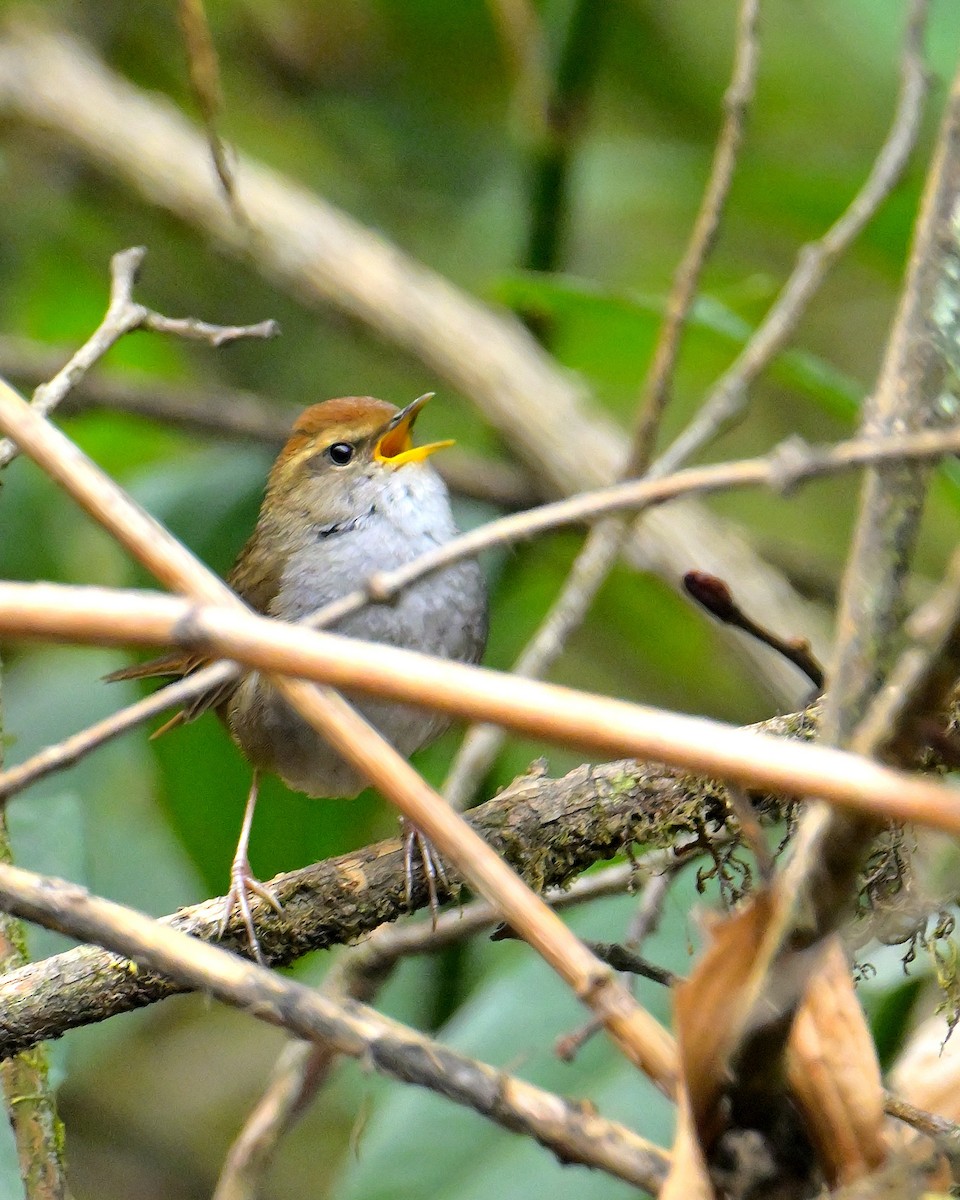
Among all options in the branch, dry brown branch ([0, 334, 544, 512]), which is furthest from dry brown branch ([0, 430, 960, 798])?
dry brown branch ([0, 334, 544, 512])

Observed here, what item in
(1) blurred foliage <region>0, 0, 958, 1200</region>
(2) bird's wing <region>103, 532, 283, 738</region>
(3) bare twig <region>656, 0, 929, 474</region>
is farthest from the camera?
(1) blurred foliage <region>0, 0, 958, 1200</region>

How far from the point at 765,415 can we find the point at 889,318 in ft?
2.18

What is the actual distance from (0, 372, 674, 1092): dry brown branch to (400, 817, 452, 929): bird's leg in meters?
0.73

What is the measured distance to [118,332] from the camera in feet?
7.65

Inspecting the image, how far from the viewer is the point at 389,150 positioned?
5598 millimetres

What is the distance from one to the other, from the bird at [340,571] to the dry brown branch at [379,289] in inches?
29.8

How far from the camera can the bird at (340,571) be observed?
296 centimetres

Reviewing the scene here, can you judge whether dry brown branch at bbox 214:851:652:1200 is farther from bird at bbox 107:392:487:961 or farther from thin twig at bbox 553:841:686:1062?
bird at bbox 107:392:487:961

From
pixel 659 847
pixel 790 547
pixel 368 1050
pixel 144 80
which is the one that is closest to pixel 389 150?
pixel 144 80

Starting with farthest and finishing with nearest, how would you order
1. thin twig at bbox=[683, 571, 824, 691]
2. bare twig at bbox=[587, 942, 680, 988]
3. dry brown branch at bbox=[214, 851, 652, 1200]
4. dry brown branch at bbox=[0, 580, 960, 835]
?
dry brown branch at bbox=[214, 851, 652, 1200], bare twig at bbox=[587, 942, 680, 988], thin twig at bbox=[683, 571, 824, 691], dry brown branch at bbox=[0, 580, 960, 835]

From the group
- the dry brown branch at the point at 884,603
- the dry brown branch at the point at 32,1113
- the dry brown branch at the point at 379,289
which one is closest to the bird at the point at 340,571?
the dry brown branch at the point at 32,1113

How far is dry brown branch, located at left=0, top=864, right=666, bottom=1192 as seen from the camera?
48.1 inches

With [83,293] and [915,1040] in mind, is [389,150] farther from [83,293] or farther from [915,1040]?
[915,1040]

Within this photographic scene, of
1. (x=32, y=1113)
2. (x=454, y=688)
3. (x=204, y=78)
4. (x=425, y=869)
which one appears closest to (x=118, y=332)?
(x=204, y=78)
